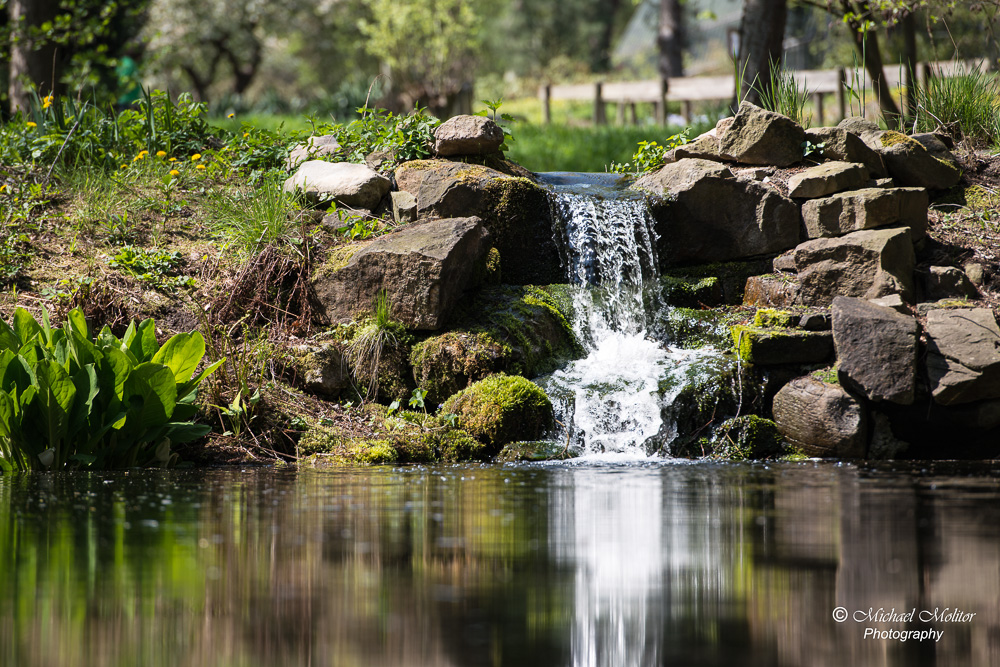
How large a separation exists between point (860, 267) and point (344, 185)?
14.2ft

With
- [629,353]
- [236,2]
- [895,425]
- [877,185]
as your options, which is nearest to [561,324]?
[629,353]

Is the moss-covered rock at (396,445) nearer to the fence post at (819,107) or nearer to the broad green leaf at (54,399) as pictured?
the broad green leaf at (54,399)

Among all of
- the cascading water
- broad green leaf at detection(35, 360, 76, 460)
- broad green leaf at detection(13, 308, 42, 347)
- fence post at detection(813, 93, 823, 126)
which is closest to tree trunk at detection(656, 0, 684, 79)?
fence post at detection(813, 93, 823, 126)

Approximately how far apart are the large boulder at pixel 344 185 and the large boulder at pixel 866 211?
3709 mm

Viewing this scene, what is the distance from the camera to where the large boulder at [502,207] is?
832 centimetres

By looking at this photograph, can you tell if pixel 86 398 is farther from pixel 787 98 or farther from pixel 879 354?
pixel 787 98

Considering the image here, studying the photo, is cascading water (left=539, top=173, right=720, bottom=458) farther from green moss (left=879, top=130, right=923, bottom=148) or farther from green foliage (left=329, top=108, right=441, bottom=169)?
green moss (left=879, top=130, right=923, bottom=148)

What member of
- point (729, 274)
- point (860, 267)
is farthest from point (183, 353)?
point (860, 267)

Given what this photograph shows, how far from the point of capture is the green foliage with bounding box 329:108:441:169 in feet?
30.2

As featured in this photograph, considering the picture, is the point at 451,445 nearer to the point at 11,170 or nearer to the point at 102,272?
the point at 102,272

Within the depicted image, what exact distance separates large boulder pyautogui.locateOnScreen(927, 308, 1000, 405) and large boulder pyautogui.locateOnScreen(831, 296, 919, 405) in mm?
183

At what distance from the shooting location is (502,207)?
846 centimetres

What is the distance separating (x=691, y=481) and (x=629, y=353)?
106 inches

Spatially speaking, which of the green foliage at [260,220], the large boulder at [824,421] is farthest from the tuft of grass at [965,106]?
the green foliage at [260,220]
